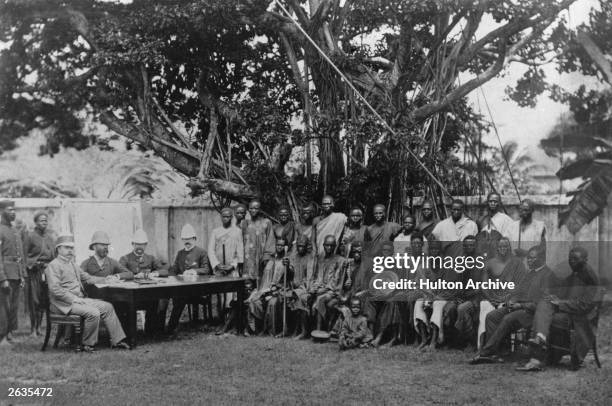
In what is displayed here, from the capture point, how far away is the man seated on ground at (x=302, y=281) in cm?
778

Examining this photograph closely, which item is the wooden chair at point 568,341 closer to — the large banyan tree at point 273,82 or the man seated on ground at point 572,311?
the man seated on ground at point 572,311

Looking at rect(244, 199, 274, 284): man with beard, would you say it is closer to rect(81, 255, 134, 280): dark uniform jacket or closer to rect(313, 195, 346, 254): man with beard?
rect(313, 195, 346, 254): man with beard

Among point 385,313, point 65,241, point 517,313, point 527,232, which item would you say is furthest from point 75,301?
point 527,232

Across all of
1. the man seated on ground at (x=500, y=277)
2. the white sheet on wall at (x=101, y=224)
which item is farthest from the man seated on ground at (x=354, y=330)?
the white sheet on wall at (x=101, y=224)

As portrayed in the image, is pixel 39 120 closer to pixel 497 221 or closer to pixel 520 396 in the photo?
pixel 497 221

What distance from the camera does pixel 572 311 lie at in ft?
19.6

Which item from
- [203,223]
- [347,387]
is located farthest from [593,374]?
[203,223]

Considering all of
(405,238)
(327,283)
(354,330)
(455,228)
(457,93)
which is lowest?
(354,330)

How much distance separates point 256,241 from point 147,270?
1475 mm

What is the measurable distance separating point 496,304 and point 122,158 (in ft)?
32.5

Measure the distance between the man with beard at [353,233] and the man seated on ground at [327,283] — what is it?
228 millimetres

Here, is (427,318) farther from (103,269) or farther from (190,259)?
(103,269)

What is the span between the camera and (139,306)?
26.0 ft

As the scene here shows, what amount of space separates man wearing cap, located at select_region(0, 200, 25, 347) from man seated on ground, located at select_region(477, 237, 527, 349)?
498cm
